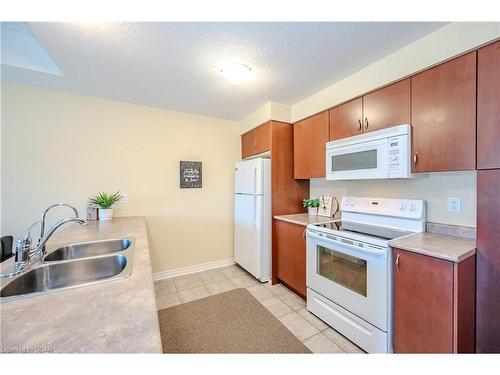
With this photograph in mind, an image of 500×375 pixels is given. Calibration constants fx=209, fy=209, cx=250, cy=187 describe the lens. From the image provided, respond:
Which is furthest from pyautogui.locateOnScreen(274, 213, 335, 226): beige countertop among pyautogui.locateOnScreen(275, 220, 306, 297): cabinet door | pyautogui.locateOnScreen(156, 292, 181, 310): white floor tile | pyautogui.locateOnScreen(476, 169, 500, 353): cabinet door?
pyautogui.locateOnScreen(156, 292, 181, 310): white floor tile

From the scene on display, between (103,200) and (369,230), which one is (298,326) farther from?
(103,200)

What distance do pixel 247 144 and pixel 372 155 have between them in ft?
6.28

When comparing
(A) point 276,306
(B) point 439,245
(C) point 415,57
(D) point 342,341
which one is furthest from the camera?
(A) point 276,306

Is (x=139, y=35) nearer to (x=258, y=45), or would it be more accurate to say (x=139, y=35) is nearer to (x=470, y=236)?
(x=258, y=45)

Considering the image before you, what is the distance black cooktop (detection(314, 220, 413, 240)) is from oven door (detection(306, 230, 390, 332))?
156 mm

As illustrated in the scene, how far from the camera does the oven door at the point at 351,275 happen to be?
148cm

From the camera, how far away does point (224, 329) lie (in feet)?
6.24

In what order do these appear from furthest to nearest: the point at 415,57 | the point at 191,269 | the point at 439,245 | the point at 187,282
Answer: the point at 191,269
the point at 187,282
the point at 415,57
the point at 439,245

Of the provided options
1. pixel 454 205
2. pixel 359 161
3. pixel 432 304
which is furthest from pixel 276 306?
pixel 454 205
